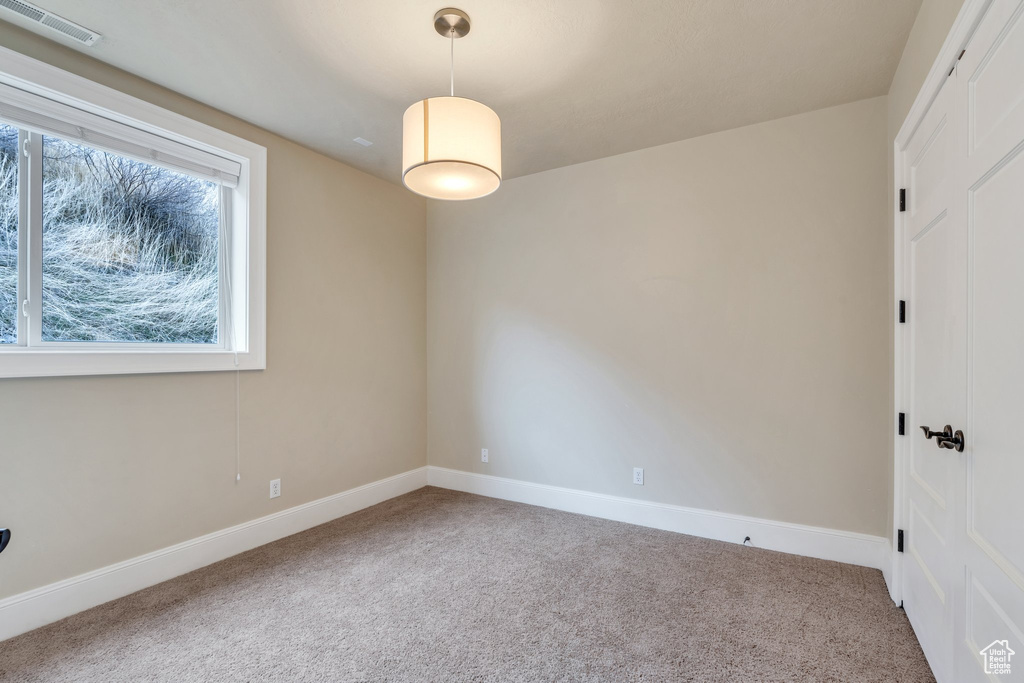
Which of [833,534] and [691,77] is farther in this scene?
[833,534]

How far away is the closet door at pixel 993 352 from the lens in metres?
1.21

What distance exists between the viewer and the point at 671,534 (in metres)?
3.27

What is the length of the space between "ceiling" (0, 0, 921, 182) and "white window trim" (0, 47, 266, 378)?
0.58 ft

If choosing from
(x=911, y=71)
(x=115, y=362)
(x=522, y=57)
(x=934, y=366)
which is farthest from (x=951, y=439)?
(x=115, y=362)

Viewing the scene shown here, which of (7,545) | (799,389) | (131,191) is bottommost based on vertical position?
(7,545)

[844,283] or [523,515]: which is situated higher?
[844,283]

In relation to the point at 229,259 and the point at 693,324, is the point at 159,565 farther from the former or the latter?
the point at 693,324

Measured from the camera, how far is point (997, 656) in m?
1.29

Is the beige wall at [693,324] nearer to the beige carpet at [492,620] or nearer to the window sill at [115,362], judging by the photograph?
the beige carpet at [492,620]

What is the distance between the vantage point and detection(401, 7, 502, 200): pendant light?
190 cm

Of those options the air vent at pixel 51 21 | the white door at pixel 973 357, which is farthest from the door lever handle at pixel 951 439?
the air vent at pixel 51 21

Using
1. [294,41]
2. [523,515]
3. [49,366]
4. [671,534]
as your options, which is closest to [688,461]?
[671,534]

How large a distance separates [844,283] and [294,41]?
3.22 meters

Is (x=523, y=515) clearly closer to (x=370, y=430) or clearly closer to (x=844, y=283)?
(x=370, y=430)
